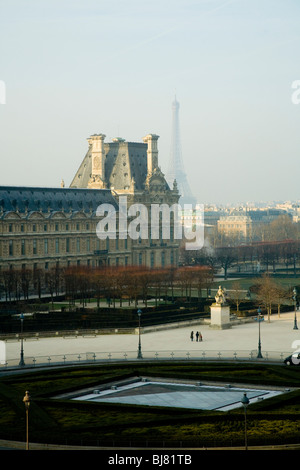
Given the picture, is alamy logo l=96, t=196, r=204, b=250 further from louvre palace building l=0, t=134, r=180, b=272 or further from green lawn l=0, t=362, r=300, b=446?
green lawn l=0, t=362, r=300, b=446

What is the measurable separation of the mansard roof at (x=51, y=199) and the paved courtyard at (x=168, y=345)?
118 ft

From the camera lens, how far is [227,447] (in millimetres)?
35375

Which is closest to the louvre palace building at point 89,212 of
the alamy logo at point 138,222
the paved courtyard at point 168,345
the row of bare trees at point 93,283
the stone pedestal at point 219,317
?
the alamy logo at point 138,222

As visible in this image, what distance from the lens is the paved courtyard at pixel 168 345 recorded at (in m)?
60.3

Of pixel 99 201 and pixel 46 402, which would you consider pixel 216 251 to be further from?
pixel 46 402

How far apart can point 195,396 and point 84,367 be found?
9.40 metres

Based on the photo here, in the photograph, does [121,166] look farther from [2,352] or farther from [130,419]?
[130,419]

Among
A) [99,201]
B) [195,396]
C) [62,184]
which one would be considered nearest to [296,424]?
[195,396]

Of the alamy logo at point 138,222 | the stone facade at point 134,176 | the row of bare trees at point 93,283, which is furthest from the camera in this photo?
the stone facade at point 134,176

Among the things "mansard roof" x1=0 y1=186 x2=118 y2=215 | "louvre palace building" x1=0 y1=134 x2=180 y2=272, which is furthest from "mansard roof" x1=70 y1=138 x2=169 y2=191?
"mansard roof" x1=0 y1=186 x2=118 y2=215

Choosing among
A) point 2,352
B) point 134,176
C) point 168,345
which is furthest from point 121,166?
point 2,352

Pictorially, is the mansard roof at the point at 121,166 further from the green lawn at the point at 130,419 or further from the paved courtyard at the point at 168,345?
the green lawn at the point at 130,419
